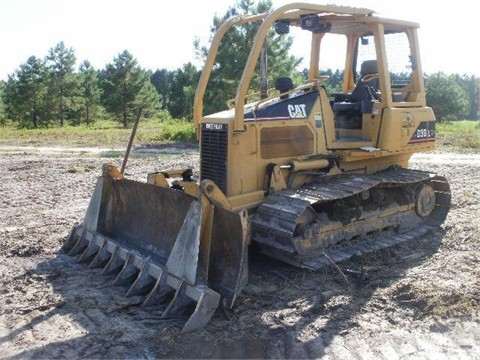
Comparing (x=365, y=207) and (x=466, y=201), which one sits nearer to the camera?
(x=365, y=207)

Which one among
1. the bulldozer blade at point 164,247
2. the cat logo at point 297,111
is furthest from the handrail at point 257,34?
the bulldozer blade at point 164,247

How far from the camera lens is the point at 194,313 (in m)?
4.68

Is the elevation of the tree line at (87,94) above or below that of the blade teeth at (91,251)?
above

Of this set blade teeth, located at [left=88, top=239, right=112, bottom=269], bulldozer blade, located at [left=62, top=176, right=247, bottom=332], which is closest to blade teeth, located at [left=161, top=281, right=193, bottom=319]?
bulldozer blade, located at [left=62, top=176, right=247, bottom=332]

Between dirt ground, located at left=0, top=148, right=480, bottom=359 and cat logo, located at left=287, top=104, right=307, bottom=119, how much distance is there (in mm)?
1820

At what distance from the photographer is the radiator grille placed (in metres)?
6.33

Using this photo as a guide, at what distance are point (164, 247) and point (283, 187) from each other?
1.64 meters

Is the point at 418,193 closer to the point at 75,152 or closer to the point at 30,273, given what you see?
the point at 30,273

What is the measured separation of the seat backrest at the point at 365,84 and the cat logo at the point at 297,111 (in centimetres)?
122

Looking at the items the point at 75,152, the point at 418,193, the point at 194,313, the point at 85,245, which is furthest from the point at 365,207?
the point at 75,152

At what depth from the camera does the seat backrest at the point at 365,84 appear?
24.9 feet

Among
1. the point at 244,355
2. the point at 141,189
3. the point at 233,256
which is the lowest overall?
the point at 244,355

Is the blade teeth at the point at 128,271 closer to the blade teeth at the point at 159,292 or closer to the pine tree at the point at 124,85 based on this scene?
the blade teeth at the point at 159,292

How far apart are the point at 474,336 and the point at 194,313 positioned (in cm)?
235
